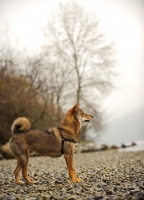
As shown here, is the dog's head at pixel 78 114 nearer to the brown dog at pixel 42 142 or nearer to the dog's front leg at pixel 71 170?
the brown dog at pixel 42 142

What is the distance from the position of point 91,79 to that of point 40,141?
19.9m

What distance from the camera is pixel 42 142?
7289mm

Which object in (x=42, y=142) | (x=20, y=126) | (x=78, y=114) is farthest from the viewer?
(x=78, y=114)

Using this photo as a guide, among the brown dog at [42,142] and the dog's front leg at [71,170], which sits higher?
the brown dog at [42,142]

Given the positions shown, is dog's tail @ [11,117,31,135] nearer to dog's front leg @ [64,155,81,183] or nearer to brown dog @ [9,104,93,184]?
brown dog @ [9,104,93,184]

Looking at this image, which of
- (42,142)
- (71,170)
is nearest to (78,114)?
(42,142)

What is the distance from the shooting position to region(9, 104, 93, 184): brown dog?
7199mm

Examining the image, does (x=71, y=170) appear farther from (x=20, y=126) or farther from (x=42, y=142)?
(x=20, y=126)

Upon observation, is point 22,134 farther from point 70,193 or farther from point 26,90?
point 26,90

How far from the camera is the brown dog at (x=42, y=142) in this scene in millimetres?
7199

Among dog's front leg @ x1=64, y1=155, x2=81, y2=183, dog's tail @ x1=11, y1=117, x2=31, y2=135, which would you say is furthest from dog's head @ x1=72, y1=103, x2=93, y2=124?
dog's tail @ x1=11, y1=117, x2=31, y2=135

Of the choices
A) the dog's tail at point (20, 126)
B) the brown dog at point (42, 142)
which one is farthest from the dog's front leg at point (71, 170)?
the dog's tail at point (20, 126)

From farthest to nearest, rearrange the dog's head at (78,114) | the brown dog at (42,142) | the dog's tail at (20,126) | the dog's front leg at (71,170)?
the dog's head at (78,114)
the dog's tail at (20,126)
the brown dog at (42,142)
the dog's front leg at (71,170)

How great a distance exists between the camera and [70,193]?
5.56 metres
